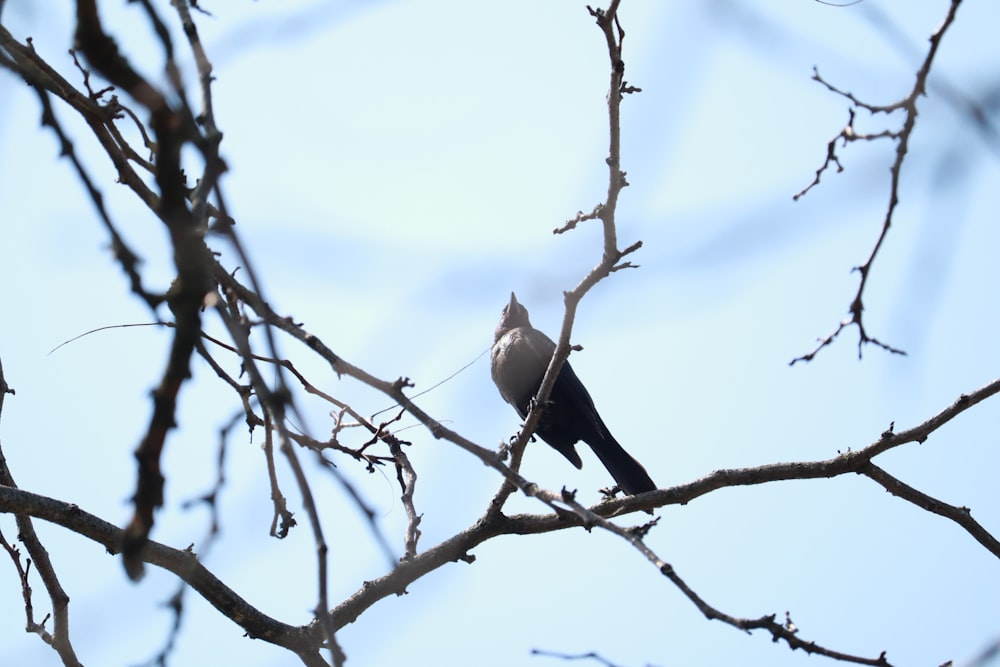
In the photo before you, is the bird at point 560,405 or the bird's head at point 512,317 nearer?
the bird at point 560,405

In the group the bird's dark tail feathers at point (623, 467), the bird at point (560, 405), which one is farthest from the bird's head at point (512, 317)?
the bird's dark tail feathers at point (623, 467)

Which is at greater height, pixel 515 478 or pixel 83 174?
pixel 83 174

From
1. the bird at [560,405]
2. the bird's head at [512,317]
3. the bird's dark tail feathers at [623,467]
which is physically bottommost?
the bird's dark tail feathers at [623,467]

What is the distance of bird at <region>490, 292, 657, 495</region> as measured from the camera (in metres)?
5.75

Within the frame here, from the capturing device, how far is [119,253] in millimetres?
1697

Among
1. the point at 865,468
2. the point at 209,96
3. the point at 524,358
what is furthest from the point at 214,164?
the point at 524,358

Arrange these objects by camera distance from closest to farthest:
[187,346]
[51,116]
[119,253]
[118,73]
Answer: [187,346] → [118,73] → [119,253] → [51,116]

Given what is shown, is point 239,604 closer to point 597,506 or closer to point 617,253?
point 597,506

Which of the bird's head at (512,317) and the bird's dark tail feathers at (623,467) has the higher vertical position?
the bird's head at (512,317)

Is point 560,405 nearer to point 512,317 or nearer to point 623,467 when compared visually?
point 623,467

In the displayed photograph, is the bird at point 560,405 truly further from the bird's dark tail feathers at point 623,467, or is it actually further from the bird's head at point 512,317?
the bird's head at point 512,317

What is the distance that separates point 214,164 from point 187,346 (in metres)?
0.26

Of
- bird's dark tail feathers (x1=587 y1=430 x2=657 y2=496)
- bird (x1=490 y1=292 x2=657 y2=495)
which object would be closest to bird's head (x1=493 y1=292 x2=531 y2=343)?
bird (x1=490 y1=292 x2=657 y2=495)

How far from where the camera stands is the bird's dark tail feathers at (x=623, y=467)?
5660mm
